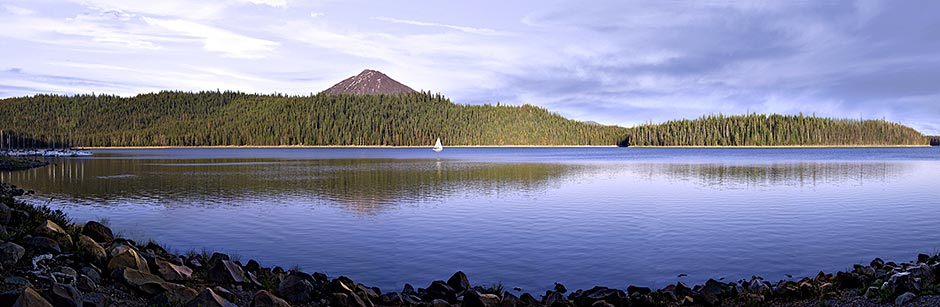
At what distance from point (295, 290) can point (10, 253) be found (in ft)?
15.9

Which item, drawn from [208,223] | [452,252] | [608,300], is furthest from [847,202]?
[208,223]

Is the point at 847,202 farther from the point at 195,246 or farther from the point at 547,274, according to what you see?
the point at 195,246

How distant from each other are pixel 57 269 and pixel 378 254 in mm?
9678

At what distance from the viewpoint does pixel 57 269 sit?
11.6 m

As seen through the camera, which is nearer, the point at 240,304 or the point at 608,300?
the point at 240,304

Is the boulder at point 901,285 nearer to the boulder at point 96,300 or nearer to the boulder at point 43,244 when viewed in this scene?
the boulder at point 96,300

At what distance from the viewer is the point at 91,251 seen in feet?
44.1

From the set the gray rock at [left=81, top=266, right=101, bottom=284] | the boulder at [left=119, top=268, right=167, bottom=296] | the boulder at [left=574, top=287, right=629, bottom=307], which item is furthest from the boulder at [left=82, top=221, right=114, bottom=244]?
the boulder at [left=574, top=287, right=629, bottom=307]

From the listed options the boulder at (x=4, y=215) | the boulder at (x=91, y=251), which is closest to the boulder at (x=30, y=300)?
the boulder at (x=91, y=251)

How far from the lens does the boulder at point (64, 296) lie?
9141mm

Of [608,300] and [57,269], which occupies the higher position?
[57,269]

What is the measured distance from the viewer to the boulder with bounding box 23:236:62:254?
510 inches

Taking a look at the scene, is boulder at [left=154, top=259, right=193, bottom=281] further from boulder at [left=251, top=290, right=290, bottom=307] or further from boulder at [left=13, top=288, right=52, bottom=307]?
boulder at [left=13, top=288, right=52, bottom=307]

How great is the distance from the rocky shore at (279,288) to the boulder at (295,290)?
2cm
